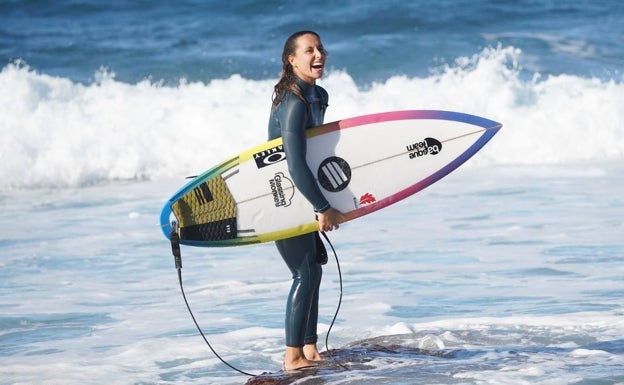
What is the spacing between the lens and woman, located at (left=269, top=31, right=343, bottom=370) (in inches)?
177

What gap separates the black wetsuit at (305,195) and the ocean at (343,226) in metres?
0.24

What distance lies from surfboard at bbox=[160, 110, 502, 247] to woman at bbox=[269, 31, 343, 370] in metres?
0.10

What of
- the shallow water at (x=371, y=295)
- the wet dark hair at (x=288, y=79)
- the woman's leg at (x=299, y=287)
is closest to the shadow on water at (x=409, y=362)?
the shallow water at (x=371, y=295)

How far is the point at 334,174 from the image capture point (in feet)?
16.0

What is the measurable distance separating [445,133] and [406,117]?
0.69 ft

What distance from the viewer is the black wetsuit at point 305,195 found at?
177 inches

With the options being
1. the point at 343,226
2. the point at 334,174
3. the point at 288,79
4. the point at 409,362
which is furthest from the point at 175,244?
the point at 343,226

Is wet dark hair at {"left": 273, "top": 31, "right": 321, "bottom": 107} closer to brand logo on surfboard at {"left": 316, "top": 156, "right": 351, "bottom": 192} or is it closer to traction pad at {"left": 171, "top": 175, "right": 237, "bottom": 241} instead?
brand logo on surfboard at {"left": 316, "top": 156, "right": 351, "bottom": 192}

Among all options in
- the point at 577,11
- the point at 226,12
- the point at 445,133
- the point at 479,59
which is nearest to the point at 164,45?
the point at 226,12

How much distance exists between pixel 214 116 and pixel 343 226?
6.55 m

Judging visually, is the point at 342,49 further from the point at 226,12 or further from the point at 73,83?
the point at 73,83

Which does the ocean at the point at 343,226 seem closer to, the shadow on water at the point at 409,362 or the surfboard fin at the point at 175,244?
the shadow on water at the point at 409,362

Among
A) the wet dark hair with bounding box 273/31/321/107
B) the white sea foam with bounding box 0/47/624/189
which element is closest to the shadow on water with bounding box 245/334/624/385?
the wet dark hair with bounding box 273/31/321/107

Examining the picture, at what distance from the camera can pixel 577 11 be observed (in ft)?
67.1
